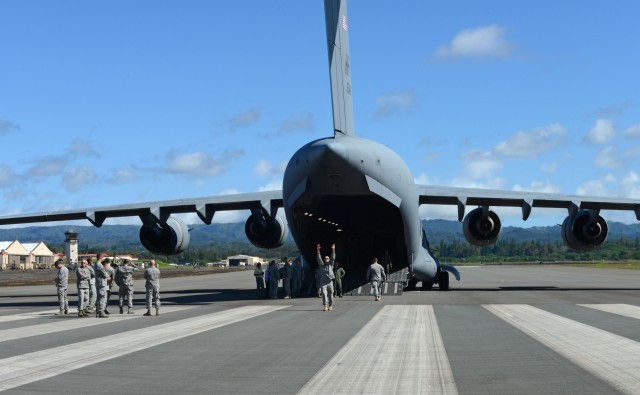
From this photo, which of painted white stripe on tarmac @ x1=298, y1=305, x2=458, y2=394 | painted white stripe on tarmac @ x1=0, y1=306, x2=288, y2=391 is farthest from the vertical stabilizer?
painted white stripe on tarmac @ x1=298, y1=305, x2=458, y2=394

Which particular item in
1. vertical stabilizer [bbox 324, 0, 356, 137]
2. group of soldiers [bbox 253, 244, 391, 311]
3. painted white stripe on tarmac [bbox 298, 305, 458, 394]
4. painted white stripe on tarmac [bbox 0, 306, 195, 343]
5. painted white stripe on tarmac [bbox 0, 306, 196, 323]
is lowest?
painted white stripe on tarmac [bbox 298, 305, 458, 394]

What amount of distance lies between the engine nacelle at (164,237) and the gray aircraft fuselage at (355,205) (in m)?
4.37

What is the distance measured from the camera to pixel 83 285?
17.5 meters

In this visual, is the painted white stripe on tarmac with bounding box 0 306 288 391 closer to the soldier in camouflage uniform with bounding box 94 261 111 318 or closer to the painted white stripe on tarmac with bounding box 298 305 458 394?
the soldier in camouflage uniform with bounding box 94 261 111 318

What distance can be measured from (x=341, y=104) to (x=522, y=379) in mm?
13352

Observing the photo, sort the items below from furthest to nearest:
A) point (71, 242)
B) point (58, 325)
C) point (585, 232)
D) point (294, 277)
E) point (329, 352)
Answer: point (71, 242) → point (585, 232) → point (294, 277) → point (58, 325) → point (329, 352)

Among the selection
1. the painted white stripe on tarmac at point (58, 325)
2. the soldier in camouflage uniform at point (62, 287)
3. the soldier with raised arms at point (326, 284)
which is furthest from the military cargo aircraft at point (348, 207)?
the soldier in camouflage uniform at point (62, 287)

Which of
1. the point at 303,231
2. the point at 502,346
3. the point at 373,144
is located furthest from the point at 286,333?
the point at 303,231

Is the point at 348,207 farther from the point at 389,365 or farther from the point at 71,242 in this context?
the point at 71,242

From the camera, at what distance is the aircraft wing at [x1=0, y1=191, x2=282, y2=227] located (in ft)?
82.1

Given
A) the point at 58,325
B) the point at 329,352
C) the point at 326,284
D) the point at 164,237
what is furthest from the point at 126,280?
the point at 329,352

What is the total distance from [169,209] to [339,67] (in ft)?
27.9

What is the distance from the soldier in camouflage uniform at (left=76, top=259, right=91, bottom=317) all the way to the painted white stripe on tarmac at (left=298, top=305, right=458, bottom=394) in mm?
7266

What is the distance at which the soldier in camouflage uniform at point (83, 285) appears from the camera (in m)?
17.3
